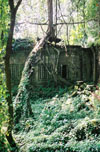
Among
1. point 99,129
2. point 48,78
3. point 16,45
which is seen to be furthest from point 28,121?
point 16,45

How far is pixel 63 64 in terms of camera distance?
1301 centimetres

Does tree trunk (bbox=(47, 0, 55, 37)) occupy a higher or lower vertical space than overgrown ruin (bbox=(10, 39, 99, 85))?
higher

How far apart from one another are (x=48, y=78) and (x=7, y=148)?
27.3 feet

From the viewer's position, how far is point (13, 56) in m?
12.6

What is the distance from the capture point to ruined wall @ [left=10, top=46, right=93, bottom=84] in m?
12.6

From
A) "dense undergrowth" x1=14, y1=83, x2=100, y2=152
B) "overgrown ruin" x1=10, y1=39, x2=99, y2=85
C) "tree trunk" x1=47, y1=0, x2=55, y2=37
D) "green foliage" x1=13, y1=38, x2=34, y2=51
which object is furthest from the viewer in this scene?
"overgrown ruin" x1=10, y1=39, x2=99, y2=85

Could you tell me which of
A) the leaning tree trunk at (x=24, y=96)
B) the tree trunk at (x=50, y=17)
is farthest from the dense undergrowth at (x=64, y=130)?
the tree trunk at (x=50, y=17)

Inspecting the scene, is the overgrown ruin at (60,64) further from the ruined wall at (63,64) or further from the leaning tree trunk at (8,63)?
the leaning tree trunk at (8,63)

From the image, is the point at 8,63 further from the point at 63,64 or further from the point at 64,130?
the point at 63,64

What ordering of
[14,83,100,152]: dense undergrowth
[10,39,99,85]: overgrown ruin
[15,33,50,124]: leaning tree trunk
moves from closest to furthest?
[14,83,100,152]: dense undergrowth → [15,33,50,124]: leaning tree trunk → [10,39,99,85]: overgrown ruin

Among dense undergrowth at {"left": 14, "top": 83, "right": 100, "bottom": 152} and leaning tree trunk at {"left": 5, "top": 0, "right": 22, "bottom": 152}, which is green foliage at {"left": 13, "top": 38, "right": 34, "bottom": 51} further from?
leaning tree trunk at {"left": 5, "top": 0, "right": 22, "bottom": 152}

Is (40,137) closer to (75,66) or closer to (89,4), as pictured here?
(89,4)

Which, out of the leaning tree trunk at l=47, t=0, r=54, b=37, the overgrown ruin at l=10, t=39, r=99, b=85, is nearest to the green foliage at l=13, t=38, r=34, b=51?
the overgrown ruin at l=10, t=39, r=99, b=85

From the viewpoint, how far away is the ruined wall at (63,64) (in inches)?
498
